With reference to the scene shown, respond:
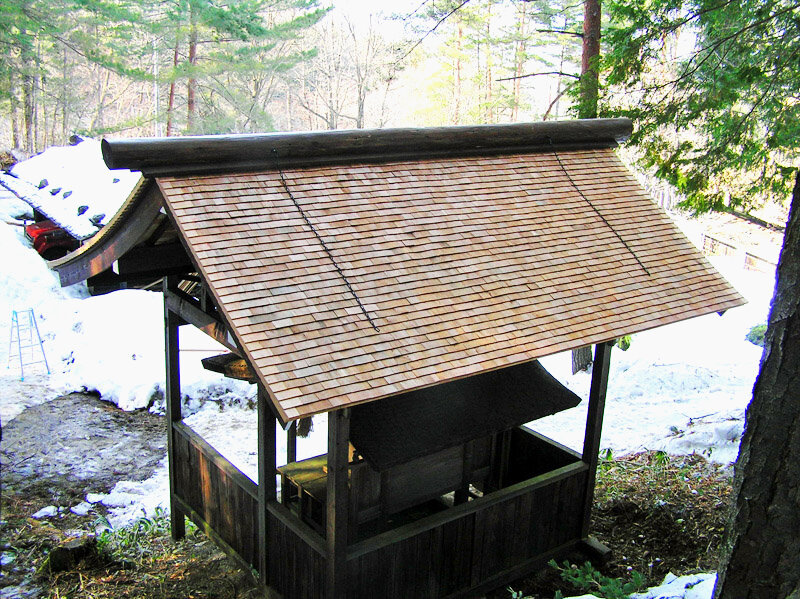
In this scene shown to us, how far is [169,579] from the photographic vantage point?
6816mm

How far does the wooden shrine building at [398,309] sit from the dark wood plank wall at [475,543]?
0.07ft

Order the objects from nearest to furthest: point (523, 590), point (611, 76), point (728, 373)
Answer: point (523, 590) → point (611, 76) → point (728, 373)

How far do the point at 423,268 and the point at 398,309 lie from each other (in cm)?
57

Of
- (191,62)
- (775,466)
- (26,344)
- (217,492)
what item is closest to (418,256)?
(775,466)

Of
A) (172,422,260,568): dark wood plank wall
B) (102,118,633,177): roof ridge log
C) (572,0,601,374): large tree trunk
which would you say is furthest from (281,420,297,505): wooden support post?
(572,0,601,374): large tree trunk

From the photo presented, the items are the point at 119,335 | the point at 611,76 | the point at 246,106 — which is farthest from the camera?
the point at 246,106

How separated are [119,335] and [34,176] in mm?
8909

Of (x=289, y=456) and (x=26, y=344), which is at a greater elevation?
(x=289, y=456)

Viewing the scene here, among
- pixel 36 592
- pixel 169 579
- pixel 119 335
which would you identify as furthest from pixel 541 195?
pixel 119 335

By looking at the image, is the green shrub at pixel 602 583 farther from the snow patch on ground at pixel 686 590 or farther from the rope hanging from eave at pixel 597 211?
the rope hanging from eave at pixel 597 211

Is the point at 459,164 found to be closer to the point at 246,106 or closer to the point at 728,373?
the point at 728,373

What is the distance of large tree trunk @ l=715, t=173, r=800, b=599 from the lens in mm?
3615

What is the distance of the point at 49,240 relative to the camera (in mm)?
19312

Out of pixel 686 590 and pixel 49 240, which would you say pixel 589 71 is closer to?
pixel 686 590
